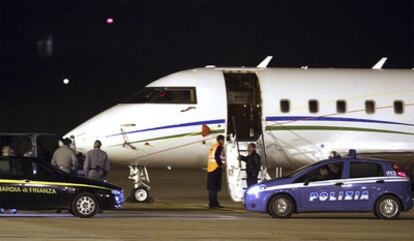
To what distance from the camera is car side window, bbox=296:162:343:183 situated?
63.9 ft

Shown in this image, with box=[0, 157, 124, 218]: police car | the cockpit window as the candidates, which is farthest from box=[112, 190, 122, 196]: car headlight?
the cockpit window

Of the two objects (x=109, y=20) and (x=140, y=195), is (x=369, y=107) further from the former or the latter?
(x=109, y=20)

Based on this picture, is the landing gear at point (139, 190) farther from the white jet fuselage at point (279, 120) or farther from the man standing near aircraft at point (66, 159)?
the man standing near aircraft at point (66, 159)

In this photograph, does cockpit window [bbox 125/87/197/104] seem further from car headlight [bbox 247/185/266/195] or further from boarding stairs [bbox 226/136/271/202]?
car headlight [bbox 247/185/266/195]

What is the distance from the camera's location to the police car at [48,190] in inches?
730

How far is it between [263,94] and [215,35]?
24.9m

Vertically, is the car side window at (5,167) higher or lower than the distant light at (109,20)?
lower

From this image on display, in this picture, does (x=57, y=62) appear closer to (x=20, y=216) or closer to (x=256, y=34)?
(x=256, y=34)

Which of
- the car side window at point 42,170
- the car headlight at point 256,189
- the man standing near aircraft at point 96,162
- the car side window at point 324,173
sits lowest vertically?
the car headlight at point 256,189

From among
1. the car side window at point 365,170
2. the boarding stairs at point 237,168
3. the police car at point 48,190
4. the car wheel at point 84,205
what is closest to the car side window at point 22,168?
the police car at point 48,190

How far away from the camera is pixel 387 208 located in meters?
19.4

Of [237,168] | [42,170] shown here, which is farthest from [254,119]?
[42,170]

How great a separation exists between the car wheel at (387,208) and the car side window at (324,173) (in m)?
0.96

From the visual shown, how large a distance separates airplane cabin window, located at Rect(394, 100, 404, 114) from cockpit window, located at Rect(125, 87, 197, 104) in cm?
519
